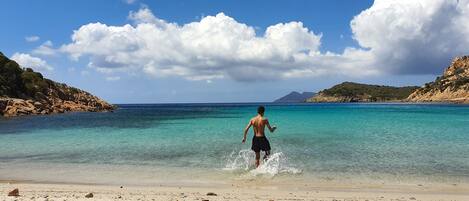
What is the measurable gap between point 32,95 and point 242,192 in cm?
8473

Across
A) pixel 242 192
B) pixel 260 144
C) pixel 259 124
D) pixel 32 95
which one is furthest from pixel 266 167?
pixel 32 95

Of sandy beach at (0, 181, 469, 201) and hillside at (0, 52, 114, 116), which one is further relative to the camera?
hillside at (0, 52, 114, 116)

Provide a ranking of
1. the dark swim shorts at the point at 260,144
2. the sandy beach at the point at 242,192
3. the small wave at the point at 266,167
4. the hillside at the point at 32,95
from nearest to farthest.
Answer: the sandy beach at the point at 242,192
the small wave at the point at 266,167
the dark swim shorts at the point at 260,144
the hillside at the point at 32,95

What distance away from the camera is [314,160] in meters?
18.2

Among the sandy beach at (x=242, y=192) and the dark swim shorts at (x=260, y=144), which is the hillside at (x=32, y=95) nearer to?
the dark swim shorts at (x=260, y=144)

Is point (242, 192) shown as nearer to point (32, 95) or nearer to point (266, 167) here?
point (266, 167)

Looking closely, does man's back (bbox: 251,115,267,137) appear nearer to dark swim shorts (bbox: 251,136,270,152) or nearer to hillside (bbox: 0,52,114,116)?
dark swim shorts (bbox: 251,136,270,152)

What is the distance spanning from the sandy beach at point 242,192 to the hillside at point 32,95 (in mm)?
61247

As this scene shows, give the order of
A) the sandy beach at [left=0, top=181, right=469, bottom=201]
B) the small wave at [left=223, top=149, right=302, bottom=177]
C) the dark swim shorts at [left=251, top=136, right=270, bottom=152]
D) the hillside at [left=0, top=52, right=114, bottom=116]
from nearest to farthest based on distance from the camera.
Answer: the sandy beach at [left=0, top=181, right=469, bottom=201] → the small wave at [left=223, top=149, right=302, bottom=177] → the dark swim shorts at [left=251, top=136, right=270, bottom=152] → the hillside at [left=0, top=52, right=114, bottom=116]

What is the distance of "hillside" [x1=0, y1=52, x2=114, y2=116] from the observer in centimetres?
7044

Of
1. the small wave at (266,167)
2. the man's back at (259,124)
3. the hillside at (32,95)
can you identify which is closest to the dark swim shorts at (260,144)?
the man's back at (259,124)

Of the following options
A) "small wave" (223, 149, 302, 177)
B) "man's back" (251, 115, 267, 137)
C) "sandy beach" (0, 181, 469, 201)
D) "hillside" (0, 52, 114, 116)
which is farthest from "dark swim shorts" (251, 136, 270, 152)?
"hillside" (0, 52, 114, 116)

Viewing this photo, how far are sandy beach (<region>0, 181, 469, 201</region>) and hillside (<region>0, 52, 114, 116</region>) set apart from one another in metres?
61.2

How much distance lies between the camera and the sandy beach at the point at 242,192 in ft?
35.0
